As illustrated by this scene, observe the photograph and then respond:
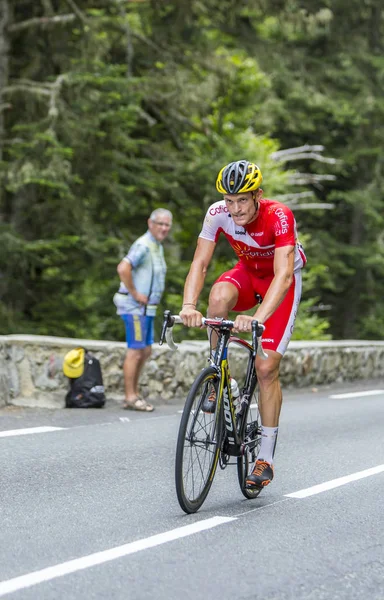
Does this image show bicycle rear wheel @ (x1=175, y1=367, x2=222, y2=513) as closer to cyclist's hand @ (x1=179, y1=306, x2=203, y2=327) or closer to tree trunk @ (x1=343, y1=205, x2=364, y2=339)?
cyclist's hand @ (x1=179, y1=306, x2=203, y2=327)

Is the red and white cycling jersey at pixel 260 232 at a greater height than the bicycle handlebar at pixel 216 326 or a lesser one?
greater

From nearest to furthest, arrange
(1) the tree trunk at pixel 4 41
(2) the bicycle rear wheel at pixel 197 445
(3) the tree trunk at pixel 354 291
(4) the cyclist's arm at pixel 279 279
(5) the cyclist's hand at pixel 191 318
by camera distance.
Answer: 1. (2) the bicycle rear wheel at pixel 197 445
2. (5) the cyclist's hand at pixel 191 318
3. (4) the cyclist's arm at pixel 279 279
4. (1) the tree trunk at pixel 4 41
5. (3) the tree trunk at pixel 354 291

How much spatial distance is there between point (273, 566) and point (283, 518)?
42.6 inches

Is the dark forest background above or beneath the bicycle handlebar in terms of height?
above

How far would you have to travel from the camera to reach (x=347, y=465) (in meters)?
7.84

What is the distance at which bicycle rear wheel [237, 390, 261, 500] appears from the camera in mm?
6191

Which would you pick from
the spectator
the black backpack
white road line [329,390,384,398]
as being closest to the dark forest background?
white road line [329,390,384,398]

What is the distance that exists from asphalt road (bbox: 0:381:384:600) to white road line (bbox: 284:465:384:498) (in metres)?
0.01

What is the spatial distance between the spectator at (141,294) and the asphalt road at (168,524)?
68.3 inches

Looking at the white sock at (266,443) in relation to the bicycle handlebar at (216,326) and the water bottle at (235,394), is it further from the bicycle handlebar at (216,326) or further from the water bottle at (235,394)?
the bicycle handlebar at (216,326)

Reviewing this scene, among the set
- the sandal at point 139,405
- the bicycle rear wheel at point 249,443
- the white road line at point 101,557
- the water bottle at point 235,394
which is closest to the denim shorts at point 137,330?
the sandal at point 139,405

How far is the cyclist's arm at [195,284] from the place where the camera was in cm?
570

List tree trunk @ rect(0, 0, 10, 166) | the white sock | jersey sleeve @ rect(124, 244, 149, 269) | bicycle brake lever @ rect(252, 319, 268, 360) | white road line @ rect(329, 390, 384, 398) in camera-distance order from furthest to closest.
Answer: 1. tree trunk @ rect(0, 0, 10, 166)
2. white road line @ rect(329, 390, 384, 398)
3. jersey sleeve @ rect(124, 244, 149, 269)
4. the white sock
5. bicycle brake lever @ rect(252, 319, 268, 360)

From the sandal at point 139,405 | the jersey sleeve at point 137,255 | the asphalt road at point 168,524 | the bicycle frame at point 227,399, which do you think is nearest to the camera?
the asphalt road at point 168,524
